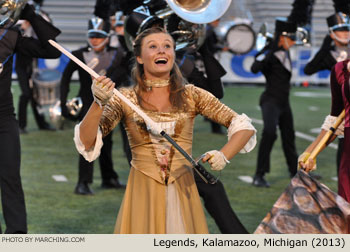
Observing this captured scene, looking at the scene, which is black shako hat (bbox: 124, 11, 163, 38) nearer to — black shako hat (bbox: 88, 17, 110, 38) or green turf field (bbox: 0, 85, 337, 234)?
green turf field (bbox: 0, 85, 337, 234)

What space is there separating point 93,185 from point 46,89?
14.2ft

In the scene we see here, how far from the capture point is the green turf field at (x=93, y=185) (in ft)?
22.3

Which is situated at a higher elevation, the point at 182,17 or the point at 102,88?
the point at 182,17

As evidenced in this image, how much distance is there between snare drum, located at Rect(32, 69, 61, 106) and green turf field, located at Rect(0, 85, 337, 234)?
46 cm

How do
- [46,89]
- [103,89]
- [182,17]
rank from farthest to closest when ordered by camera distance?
[46,89] < [182,17] < [103,89]

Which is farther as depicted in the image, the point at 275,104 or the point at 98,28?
the point at 275,104

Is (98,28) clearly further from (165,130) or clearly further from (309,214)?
(309,214)

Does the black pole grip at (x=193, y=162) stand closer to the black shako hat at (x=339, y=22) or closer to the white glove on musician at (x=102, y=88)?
the white glove on musician at (x=102, y=88)

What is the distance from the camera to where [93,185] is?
27.8ft

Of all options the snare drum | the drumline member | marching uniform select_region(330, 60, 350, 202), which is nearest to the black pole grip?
marching uniform select_region(330, 60, 350, 202)

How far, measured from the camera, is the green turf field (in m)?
6.79

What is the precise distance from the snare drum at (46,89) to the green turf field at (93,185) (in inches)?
18.3

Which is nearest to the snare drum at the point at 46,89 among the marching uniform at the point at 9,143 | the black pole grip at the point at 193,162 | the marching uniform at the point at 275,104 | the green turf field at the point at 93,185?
the green turf field at the point at 93,185

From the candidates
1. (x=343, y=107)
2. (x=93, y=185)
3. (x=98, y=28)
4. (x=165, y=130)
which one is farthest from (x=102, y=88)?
(x=93, y=185)
